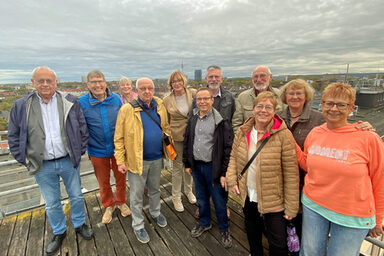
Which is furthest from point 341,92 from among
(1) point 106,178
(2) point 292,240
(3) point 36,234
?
(3) point 36,234

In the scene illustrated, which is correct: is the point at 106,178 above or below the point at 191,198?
above

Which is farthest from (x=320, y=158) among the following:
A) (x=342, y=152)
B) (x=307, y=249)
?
(x=307, y=249)

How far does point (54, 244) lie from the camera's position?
2.39m

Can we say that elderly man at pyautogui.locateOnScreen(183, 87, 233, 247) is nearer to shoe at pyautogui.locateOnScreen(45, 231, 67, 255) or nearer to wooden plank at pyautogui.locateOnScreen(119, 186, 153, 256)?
wooden plank at pyautogui.locateOnScreen(119, 186, 153, 256)

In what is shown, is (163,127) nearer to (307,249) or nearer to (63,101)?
(63,101)

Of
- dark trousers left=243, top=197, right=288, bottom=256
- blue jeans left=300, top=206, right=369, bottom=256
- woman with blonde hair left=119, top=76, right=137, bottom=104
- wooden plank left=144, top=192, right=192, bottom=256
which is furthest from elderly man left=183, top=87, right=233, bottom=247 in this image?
woman with blonde hair left=119, top=76, right=137, bottom=104

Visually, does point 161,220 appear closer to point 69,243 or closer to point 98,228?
point 98,228

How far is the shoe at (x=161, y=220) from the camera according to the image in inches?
111

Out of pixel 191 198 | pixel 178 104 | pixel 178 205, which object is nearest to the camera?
pixel 178 104

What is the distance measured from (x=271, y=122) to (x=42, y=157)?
2579 millimetres

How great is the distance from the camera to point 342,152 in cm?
141

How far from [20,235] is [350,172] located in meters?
4.02

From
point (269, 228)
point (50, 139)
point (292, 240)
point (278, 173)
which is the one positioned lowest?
point (292, 240)

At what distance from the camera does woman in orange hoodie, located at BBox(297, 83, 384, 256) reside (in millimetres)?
1353
